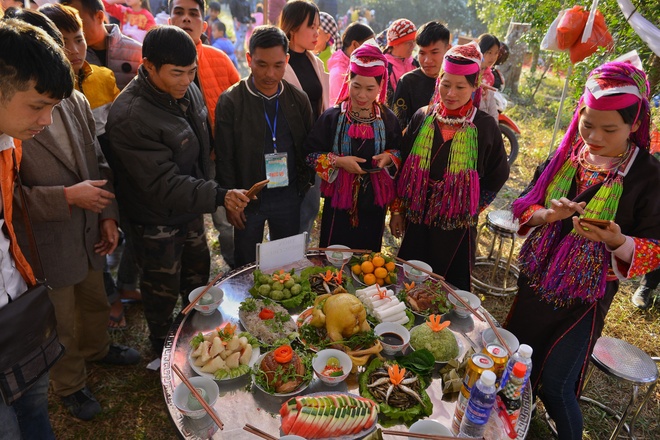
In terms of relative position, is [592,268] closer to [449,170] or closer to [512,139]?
[449,170]

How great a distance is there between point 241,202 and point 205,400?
1248 millimetres

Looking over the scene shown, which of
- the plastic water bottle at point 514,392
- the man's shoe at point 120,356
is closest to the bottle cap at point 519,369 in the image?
the plastic water bottle at point 514,392

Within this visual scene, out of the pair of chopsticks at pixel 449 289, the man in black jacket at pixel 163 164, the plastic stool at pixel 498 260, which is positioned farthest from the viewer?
the plastic stool at pixel 498 260

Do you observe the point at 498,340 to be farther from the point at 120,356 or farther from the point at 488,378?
the point at 120,356

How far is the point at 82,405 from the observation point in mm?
2891

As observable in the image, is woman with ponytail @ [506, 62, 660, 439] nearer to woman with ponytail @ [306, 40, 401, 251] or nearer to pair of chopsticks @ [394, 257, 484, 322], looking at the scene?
pair of chopsticks @ [394, 257, 484, 322]

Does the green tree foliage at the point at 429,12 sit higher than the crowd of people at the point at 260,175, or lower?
higher

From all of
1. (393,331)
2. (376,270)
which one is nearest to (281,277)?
(376,270)

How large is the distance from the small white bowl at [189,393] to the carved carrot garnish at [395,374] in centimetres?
78

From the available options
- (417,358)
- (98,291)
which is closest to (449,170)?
(417,358)

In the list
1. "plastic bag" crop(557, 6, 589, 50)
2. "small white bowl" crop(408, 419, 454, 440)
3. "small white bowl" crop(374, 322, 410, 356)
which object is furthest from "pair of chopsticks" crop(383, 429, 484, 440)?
"plastic bag" crop(557, 6, 589, 50)

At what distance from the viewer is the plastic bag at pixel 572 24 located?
4715mm

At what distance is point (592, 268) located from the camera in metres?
2.21

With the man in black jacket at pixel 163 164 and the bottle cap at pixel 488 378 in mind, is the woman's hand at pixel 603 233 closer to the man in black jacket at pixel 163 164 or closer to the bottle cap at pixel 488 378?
the bottle cap at pixel 488 378
